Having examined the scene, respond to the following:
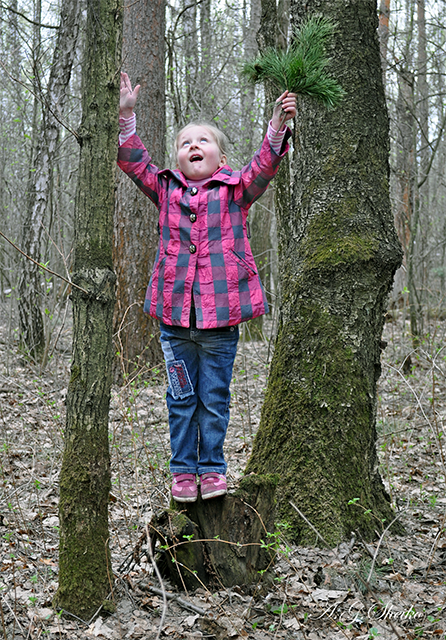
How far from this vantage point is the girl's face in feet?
9.27

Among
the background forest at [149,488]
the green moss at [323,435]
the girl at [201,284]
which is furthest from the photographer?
the green moss at [323,435]

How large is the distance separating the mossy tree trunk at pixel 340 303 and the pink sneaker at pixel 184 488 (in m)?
0.69

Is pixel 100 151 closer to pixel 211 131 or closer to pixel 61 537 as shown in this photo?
pixel 211 131

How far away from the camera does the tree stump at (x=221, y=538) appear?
2576mm

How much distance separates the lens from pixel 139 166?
279 cm

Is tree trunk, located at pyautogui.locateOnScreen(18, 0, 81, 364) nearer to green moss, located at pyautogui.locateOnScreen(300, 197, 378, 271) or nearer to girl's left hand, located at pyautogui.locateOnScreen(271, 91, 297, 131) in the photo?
green moss, located at pyautogui.locateOnScreen(300, 197, 378, 271)

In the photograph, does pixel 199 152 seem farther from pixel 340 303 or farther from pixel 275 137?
pixel 340 303

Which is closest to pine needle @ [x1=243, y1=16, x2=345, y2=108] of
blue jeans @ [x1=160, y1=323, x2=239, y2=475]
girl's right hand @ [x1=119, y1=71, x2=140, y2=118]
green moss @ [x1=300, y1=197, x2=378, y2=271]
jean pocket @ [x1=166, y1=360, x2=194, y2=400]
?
girl's right hand @ [x1=119, y1=71, x2=140, y2=118]

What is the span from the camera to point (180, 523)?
251 centimetres

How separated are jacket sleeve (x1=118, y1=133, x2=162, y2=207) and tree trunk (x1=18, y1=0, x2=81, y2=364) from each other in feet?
15.2

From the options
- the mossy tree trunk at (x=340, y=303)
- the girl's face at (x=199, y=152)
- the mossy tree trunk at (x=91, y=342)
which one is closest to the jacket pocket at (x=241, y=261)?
the girl's face at (x=199, y=152)

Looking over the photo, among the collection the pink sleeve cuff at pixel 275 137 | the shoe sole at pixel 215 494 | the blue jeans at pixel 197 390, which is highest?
the pink sleeve cuff at pixel 275 137

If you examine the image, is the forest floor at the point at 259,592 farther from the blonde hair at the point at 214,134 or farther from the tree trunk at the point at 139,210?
the tree trunk at the point at 139,210

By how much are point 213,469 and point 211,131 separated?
5.67 ft
